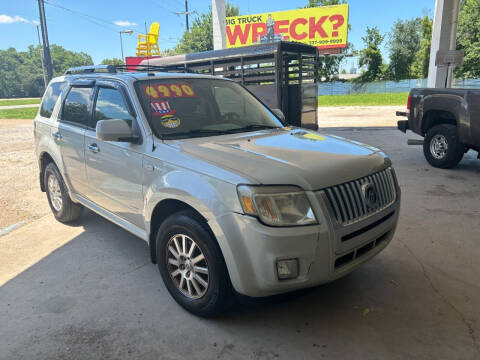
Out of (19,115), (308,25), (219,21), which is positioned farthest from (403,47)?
(19,115)

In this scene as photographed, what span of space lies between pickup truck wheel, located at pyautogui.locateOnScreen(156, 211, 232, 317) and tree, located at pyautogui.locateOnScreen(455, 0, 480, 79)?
4427 centimetres

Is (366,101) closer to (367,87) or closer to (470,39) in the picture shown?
(367,87)

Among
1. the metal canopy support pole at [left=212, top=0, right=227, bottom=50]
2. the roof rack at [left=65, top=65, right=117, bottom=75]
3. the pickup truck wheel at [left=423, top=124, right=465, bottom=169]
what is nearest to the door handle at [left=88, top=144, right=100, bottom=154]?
the roof rack at [left=65, top=65, right=117, bottom=75]

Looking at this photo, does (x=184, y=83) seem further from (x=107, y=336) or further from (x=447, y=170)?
(x=447, y=170)

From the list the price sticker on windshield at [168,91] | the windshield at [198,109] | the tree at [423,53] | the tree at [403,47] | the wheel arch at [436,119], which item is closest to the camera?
the windshield at [198,109]

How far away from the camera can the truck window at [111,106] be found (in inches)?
135

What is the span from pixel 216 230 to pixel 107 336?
111 cm

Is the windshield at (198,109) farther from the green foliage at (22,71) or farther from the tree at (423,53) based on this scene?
the green foliage at (22,71)

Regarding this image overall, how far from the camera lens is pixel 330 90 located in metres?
45.9

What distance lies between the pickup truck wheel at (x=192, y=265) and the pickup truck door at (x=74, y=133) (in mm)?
1575

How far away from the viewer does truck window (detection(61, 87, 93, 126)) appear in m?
4.00

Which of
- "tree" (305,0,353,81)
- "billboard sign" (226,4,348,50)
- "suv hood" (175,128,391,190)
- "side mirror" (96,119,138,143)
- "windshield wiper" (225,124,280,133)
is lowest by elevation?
"suv hood" (175,128,391,190)

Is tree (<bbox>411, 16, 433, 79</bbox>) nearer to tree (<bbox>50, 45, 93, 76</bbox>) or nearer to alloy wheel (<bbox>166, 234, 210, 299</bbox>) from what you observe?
alloy wheel (<bbox>166, 234, 210, 299</bbox>)

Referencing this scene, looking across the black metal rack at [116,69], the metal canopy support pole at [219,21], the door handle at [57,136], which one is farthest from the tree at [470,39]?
the door handle at [57,136]
